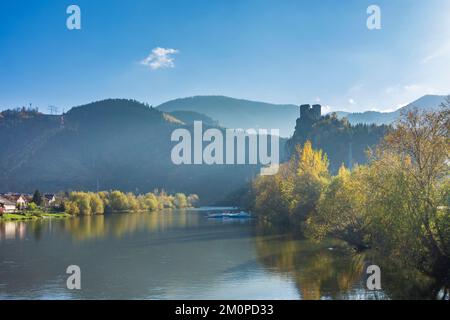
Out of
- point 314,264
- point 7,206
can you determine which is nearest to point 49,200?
point 7,206

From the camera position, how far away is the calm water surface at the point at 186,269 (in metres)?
33.5

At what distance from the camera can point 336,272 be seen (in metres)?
39.6

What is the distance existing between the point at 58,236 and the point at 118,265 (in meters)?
32.6

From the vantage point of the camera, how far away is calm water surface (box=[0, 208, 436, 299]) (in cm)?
3347

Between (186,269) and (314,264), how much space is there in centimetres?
1139

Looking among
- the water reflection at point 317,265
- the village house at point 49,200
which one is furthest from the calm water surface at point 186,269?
the village house at point 49,200

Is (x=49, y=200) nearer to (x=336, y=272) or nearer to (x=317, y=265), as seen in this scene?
(x=317, y=265)

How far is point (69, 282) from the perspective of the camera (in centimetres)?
3762

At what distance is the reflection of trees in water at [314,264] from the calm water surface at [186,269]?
7cm

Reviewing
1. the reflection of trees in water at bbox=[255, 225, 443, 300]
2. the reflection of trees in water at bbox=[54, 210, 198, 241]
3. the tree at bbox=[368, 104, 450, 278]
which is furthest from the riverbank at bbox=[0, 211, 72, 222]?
the tree at bbox=[368, 104, 450, 278]

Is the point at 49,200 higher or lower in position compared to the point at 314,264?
lower

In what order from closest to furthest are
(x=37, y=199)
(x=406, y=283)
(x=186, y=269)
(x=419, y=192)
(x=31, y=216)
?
1. (x=419, y=192)
2. (x=406, y=283)
3. (x=186, y=269)
4. (x=31, y=216)
5. (x=37, y=199)
